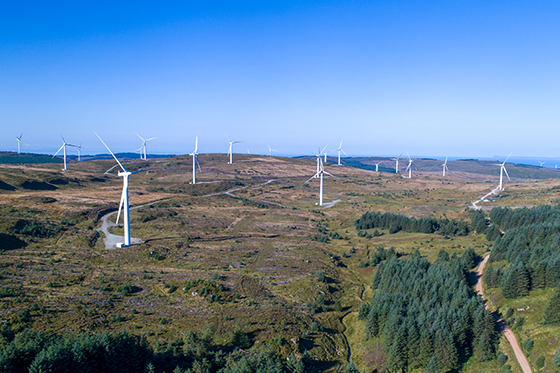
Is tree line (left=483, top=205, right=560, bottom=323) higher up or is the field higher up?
tree line (left=483, top=205, right=560, bottom=323)

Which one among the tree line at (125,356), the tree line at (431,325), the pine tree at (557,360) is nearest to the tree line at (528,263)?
the tree line at (431,325)

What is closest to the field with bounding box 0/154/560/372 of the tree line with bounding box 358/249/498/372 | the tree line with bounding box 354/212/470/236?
the tree line with bounding box 358/249/498/372

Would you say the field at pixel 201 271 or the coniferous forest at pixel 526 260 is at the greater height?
the coniferous forest at pixel 526 260

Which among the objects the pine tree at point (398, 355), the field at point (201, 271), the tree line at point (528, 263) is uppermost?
the tree line at point (528, 263)

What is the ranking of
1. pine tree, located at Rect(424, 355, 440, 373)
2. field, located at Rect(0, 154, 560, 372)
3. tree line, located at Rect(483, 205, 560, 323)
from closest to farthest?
pine tree, located at Rect(424, 355, 440, 373)
field, located at Rect(0, 154, 560, 372)
tree line, located at Rect(483, 205, 560, 323)

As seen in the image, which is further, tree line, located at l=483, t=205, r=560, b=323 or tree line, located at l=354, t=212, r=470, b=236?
tree line, located at l=354, t=212, r=470, b=236

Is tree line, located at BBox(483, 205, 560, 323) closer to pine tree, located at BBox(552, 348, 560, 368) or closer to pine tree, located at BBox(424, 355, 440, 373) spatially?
pine tree, located at BBox(552, 348, 560, 368)

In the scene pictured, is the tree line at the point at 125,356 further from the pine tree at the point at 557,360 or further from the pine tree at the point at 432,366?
the pine tree at the point at 557,360

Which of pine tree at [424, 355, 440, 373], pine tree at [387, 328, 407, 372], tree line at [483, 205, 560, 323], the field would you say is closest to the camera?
pine tree at [424, 355, 440, 373]

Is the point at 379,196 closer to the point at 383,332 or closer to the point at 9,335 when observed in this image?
the point at 383,332
